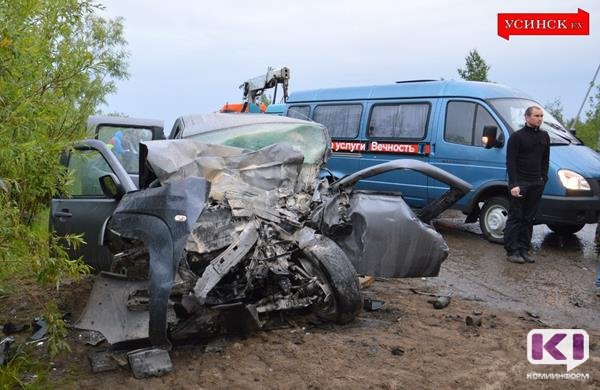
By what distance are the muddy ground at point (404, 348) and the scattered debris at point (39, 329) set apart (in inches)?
9.3

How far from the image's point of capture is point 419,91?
29.3 ft

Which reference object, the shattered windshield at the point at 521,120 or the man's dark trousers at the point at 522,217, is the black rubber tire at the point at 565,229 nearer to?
the shattered windshield at the point at 521,120

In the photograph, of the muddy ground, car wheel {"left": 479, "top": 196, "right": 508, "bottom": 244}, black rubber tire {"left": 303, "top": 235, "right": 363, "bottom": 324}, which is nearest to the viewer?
the muddy ground

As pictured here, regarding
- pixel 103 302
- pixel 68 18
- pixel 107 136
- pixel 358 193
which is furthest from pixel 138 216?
pixel 107 136

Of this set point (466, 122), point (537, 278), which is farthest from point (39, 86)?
point (466, 122)

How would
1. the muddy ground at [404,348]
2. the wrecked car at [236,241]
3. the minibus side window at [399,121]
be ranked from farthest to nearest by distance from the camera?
the minibus side window at [399,121] < the wrecked car at [236,241] < the muddy ground at [404,348]

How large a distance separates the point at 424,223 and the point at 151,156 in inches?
91.1

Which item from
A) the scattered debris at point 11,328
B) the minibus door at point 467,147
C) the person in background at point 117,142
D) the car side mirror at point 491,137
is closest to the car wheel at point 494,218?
the minibus door at point 467,147

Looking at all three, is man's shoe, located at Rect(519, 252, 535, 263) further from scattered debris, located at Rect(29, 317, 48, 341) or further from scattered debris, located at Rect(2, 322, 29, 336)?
scattered debris, located at Rect(2, 322, 29, 336)

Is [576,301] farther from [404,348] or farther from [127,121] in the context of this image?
[127,121]

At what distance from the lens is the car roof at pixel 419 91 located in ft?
27.5

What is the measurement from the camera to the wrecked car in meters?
3.78

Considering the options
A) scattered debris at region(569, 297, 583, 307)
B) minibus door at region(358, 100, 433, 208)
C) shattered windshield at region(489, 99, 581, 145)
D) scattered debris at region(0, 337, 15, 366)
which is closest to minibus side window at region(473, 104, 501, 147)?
shattered windshield at region(489, 99, 581, 145)

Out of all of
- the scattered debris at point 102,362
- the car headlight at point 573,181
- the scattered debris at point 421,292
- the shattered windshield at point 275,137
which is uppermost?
→ the shattered windshield at point 275,137
